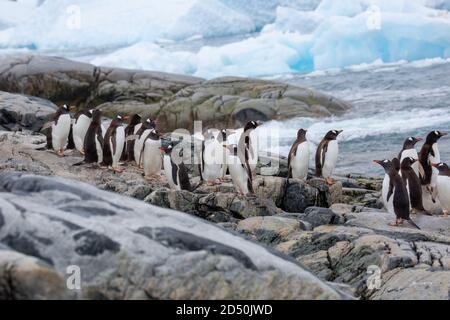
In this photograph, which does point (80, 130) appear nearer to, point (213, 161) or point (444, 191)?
point (213, 161)

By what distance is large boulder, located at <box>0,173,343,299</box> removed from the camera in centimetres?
323

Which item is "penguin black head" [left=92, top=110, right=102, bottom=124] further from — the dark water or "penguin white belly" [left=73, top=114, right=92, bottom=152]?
the dark water

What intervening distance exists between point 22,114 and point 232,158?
7031 mm

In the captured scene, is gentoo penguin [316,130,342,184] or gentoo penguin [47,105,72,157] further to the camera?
gentoo penguin [47,105,72,157]

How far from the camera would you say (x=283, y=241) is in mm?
6223

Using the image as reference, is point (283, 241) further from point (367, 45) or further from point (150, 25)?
point (150, 25)

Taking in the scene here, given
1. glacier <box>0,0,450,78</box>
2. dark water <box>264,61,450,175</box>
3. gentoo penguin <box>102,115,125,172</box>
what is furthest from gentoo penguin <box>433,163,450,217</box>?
glacier <box>0,0,450,78</box>

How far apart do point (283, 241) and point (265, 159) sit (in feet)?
15.7

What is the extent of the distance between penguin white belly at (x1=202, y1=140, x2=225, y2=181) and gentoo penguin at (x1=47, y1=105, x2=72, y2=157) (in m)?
2.14

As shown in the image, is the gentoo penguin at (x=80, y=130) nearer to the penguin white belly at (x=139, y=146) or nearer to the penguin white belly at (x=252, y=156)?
the penguin white belly at (x=139, y=146)

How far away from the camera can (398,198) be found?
7.45m

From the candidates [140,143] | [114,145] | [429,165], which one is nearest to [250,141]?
[140,143]

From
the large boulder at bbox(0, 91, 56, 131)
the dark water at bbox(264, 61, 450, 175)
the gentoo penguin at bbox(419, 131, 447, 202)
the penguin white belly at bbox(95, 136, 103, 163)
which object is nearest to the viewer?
the gentoo penguin at bbox(419, 131, 447, 202)

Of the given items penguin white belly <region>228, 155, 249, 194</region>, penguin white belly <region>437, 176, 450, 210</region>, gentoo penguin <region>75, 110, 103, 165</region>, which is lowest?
penguin white belly <region>437, 176, 450, 210</region>
